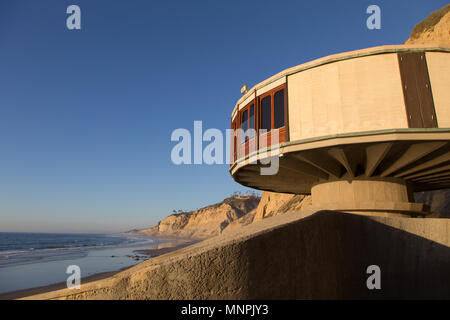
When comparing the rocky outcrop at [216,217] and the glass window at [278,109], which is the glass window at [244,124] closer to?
the glass window at [278,109]

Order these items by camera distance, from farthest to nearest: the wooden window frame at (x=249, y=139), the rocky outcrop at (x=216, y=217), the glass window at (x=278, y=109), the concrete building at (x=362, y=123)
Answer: the rocky outcrop at (x=216, y=217), the wooden window frame at (x=249, y=139), the glass window at (x=278, y=109), the concrete building at (x=362, y=123)

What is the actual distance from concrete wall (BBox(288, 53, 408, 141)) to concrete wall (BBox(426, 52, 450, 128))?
33.6 inches

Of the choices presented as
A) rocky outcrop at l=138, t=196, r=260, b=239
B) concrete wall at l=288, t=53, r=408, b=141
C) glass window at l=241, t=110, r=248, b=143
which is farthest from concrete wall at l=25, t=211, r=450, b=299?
rocky outcrop at l=138, t=196, r=260, b=239

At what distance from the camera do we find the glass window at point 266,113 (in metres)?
9.52

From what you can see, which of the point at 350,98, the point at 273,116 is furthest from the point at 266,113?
the point at 350,98

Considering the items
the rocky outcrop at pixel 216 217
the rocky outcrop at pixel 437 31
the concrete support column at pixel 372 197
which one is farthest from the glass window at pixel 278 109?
the rocky outcrop at pixel 216 217

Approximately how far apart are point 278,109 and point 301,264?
6.40 m

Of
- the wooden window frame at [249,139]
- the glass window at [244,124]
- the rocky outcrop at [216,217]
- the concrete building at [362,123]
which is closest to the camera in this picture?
the concrete building at [362,123]

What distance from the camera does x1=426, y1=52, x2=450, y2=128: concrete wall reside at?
23.2 ft

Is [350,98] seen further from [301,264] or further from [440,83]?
[301,264]

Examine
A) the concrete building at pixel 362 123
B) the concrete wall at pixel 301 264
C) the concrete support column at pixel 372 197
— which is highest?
the concrete building at pixel 362 123

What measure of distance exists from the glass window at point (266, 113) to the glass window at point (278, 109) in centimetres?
26

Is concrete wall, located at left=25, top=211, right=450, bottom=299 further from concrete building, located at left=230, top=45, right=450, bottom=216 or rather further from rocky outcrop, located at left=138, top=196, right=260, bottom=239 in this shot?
rocky outcrop, located at left=138, top=196, right=260, bottom=239
